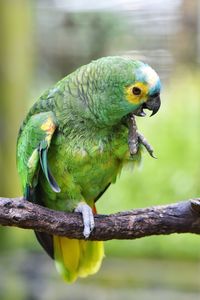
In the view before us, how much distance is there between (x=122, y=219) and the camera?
44.7 inches

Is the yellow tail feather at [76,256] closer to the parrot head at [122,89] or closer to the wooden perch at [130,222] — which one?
the wooden perch at [130,222]

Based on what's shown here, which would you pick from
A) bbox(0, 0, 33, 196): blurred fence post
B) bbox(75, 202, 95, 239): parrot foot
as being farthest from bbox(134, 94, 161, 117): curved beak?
bbox(0, 0, 33, 196): blurred fence post

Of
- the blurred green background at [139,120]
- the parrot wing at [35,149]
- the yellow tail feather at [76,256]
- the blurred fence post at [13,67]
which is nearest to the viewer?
the parrot wing at [35,149]

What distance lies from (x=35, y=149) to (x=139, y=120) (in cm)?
69

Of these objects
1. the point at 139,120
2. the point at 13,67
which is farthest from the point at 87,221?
the point at 13,67

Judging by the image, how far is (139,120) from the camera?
1.85 m

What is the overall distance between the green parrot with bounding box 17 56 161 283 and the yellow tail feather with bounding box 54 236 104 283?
139 mm

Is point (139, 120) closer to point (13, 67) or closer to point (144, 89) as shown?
point (13, 67)

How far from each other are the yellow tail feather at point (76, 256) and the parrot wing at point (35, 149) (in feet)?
0.63

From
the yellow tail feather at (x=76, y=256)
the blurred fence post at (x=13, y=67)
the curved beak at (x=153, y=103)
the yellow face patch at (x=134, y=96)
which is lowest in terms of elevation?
the yellow tail feather at (x=76, y=256)

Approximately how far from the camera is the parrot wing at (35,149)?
122 cm

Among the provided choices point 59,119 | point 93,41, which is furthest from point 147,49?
point 59,119

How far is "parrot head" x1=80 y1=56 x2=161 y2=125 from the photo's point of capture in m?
1.14

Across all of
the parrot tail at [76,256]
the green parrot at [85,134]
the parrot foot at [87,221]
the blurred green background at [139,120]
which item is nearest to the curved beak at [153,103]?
the green parrot at [85,134]
